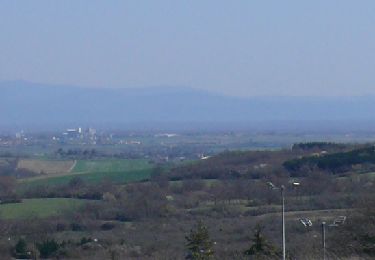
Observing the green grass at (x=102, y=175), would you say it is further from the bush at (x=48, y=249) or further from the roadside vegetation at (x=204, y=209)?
the bush at (x=48, y=249)

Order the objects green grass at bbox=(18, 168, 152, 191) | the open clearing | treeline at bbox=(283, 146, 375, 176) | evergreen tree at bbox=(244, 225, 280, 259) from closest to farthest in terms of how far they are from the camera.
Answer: evergreen tree at bbox=(244, 225, 280, 259) < treeline at bbox=(283, 146, 375, 176) < green grass at bbox=(18, 168, 152, 191) < the open clearing

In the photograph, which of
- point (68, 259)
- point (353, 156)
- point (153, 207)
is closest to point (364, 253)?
point (68, 259)

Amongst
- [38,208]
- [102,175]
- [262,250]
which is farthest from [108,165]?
[262,250]

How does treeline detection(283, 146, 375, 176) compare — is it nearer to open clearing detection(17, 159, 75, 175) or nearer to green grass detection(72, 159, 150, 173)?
green grass detection(72, 159, 150, 173)

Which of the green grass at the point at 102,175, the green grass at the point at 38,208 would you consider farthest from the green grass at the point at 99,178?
the green grass at the point at 38,208

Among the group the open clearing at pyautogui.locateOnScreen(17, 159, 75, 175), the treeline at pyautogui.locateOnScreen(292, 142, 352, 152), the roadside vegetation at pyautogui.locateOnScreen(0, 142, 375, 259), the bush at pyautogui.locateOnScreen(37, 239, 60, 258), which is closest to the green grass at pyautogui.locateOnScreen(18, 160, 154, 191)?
the roadside vegetation at pyautogui.locateOnScreen(0, 142, 375, 259)

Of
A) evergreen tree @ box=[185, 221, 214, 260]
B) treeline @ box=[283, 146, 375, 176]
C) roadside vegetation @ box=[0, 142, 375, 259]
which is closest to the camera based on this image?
evergreen tree @ box=[185, 221, 214, 260]
